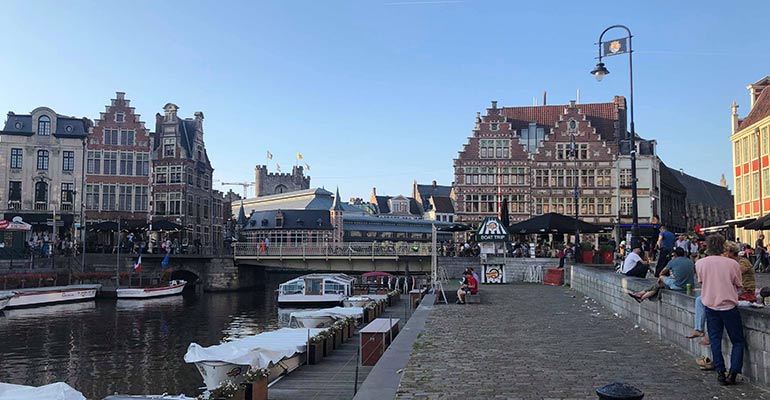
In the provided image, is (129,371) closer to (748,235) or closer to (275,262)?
(275,262)

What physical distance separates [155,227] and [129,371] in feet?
104

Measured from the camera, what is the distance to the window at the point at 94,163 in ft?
187

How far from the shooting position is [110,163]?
57.7 meters

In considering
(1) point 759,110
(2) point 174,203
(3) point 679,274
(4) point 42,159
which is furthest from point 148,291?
(3) point 679,274

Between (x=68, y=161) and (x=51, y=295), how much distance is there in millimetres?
18957

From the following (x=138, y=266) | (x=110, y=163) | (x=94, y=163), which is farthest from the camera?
(x=110, y=163)

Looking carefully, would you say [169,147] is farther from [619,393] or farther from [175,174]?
[619,393]

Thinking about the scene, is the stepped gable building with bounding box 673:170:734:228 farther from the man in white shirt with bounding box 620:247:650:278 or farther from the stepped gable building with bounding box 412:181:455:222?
the man in white shirt with bounding box 620:247:650:278

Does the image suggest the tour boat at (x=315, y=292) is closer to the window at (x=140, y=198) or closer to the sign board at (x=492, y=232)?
the sign board at (x=492, y=232)

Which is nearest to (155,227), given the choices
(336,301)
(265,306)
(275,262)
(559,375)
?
(275,262)

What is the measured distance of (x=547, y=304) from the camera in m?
19.9

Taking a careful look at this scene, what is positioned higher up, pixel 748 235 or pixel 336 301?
pixel 748 235

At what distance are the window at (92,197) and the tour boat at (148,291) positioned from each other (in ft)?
40.5

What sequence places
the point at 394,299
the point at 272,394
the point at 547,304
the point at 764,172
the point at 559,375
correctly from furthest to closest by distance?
1. the point at 764,172
2. the point at 394,299
3. the point at 547,304
4. the point at 272,394
5. the point at 559,375
